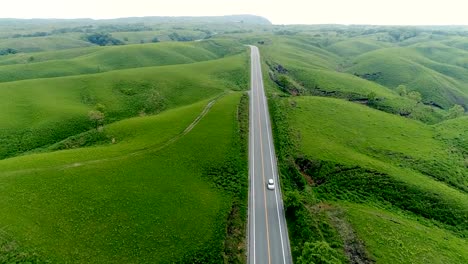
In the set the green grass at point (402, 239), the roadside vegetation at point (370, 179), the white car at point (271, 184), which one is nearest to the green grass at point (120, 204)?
the white car at point (271, 184)

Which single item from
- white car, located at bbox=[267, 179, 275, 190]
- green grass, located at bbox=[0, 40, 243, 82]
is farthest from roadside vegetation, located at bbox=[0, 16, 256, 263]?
green grass, located at bbox=[0, 40, 243, 82]

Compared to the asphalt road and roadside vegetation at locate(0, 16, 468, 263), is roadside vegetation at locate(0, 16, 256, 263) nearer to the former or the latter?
roadside vegetation at locate(0, 16, 468, 263)

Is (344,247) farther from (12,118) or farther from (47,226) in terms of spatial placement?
(12,118)

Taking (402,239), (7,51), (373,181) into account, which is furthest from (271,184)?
(7,51)

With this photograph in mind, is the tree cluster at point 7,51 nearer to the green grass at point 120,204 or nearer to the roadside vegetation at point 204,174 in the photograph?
the roadside vegetation at point 204,174

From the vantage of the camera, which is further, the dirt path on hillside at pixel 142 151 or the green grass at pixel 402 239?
the dirt path on hillside at pixel 142 151

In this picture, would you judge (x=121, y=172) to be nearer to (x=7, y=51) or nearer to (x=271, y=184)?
(x=271, y=184)
